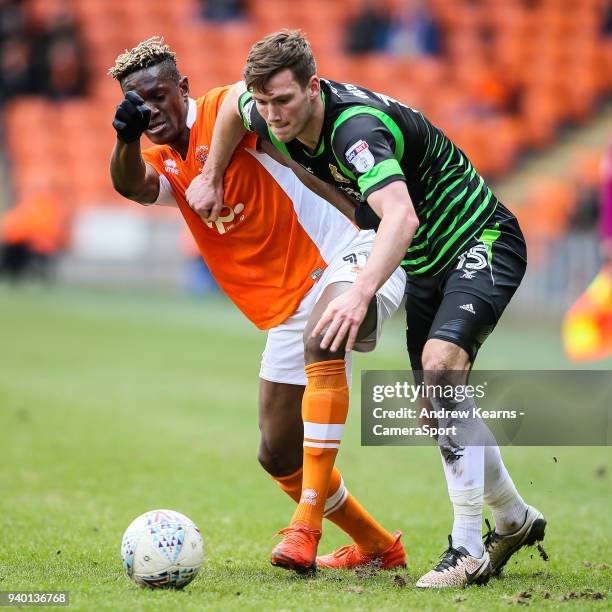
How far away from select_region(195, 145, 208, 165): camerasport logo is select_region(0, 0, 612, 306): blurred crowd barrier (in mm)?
16694

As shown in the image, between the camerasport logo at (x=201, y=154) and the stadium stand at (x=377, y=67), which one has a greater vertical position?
the stadium stand at (x=377, y=67)

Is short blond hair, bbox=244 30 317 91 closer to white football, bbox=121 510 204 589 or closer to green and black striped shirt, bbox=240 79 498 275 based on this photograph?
green and black striped shirt, bbox=240 79 498 275

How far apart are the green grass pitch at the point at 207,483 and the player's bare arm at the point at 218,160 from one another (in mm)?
1642

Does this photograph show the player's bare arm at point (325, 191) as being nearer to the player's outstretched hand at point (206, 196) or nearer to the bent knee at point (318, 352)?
the player's outstretched hand at point (206, 196)

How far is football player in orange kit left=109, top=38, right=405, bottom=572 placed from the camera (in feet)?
16.8

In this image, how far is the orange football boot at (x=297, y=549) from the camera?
439cm

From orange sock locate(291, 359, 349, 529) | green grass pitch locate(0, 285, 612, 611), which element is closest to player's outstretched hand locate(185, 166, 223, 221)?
orange sock locate(291, 359, 349, 529)

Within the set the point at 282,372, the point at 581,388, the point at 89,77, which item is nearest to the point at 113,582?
the point at 282,372

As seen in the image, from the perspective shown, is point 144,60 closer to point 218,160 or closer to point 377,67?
point 218,160

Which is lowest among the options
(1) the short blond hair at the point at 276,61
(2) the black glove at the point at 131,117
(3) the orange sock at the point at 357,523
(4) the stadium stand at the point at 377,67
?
(3) the orange sock at the point at 357,523

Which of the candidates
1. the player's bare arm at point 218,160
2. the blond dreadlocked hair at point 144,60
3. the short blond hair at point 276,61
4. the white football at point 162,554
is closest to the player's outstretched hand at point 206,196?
the player's bare arm at point 218,160

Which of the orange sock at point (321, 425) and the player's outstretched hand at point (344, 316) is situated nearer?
the player's outstretched hand at point (344, 316)

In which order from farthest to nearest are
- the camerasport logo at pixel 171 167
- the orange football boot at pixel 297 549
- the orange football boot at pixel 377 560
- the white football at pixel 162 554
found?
the camerasport logo at pixel 171 167 < the orange football boot at pixel 377 560 < the orange football boot at pixel 297 549 < the white football at pixel 162 554

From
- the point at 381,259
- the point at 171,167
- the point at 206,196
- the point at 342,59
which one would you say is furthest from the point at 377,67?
the point at 381,259
